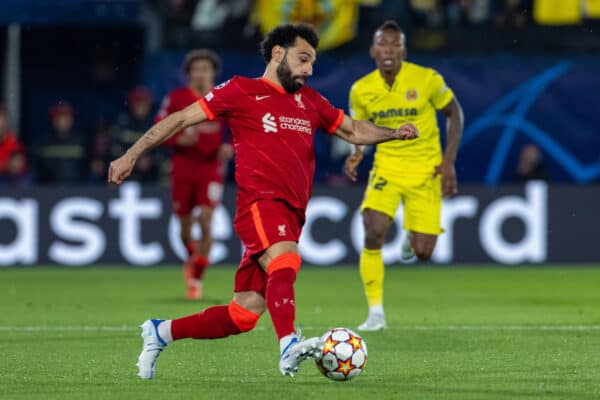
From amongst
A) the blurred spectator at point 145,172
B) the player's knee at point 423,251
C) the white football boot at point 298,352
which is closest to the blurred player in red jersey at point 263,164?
the white football boot at point 298,352

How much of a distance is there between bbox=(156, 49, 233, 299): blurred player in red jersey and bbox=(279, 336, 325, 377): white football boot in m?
6.39

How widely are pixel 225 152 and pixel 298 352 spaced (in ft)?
21.9

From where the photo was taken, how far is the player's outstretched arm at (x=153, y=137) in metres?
7.11

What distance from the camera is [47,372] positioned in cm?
805

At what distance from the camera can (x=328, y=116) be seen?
785 cm

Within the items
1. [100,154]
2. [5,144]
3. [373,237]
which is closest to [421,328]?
[373,237]

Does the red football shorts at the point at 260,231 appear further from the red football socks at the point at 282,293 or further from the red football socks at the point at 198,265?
the red football socks at the point at 198,265

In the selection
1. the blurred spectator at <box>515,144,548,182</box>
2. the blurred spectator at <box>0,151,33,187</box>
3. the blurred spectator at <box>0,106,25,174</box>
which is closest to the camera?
the blurred spectator at <box>0,151,33,187</box>

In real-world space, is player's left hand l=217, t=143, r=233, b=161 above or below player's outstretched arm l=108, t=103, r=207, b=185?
above

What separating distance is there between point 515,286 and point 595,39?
205 inches

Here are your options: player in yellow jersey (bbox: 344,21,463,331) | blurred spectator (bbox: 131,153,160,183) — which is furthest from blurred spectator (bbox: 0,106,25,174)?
player in yellow jersey (bbox: 344,21,463,331)

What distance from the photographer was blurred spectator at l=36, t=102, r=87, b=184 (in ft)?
58.8

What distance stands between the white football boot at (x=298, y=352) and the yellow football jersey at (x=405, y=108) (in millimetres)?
3915

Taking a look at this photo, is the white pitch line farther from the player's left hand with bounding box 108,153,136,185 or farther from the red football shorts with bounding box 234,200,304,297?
the player's left hand with bounding box 108,153,136,185
